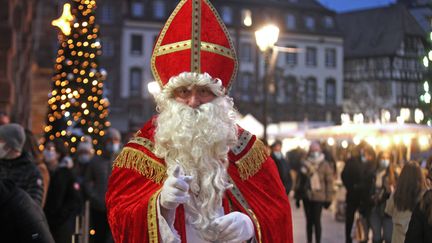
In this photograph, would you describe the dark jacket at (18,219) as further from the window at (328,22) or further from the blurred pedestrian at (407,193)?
the window at (328,22)

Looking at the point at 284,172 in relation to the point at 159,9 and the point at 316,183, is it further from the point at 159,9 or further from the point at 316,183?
the point at 159,9

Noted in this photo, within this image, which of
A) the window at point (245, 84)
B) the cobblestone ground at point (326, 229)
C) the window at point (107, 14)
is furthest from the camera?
the window at point (245, 84)

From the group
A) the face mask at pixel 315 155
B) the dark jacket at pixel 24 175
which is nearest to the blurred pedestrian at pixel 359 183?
the face mask at pixel 315 155

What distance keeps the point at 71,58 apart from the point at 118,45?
1957 inches

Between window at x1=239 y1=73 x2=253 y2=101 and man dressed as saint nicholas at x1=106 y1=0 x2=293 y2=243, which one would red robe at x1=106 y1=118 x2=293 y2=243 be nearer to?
man dressed as saint nicholas at x1=106 y1=0 x2=293 y2=243

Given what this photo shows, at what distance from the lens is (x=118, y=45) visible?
220 feet

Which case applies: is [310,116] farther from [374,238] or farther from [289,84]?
[374,238]

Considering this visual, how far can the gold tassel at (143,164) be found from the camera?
4340 mm

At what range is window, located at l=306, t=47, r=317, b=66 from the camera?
75963 mm

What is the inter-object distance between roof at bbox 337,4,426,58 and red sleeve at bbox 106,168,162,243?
271 ft

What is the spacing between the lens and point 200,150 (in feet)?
13.8

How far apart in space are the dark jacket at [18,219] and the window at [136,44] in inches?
2474

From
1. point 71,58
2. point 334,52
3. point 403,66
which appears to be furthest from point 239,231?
point 403,66

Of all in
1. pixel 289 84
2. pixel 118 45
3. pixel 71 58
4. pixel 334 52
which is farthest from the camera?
pixel 334 52
